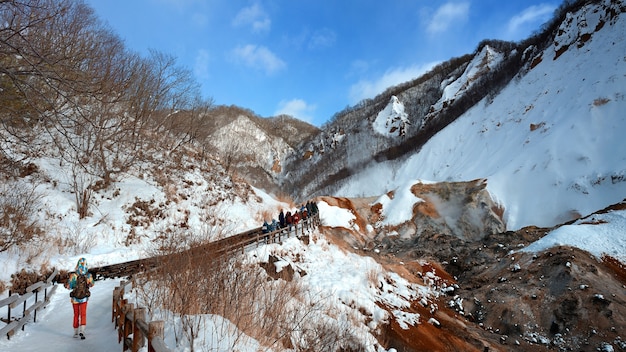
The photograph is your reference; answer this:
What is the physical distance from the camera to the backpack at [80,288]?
664 cm

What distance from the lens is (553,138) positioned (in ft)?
93.3

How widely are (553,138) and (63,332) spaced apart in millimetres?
33917

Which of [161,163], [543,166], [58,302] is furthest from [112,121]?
[543,166]

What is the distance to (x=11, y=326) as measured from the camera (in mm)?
6098

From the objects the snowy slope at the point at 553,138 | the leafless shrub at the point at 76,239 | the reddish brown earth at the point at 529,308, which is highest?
the snowy slope at the point at 553,138

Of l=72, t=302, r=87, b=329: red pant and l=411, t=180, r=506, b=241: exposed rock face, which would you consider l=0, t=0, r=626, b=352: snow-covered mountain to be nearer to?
l=411, t=180, r=506, b=241: exposed rock face

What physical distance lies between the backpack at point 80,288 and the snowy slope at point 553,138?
2623cm

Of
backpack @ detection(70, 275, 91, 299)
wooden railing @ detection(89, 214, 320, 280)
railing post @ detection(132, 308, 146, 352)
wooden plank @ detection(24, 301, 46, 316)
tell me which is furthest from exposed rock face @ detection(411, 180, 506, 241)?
railing post @ detection(132, 308, 146, 352)

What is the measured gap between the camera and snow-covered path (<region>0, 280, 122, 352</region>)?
19.6ft

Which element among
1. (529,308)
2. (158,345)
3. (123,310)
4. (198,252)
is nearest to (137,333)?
(158,345)

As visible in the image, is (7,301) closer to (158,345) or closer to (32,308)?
(32,308)

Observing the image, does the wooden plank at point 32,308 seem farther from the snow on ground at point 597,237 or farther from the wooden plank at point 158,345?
the snow on ground at point 597,237

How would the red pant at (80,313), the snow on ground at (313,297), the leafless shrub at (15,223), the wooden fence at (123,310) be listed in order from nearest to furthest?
the wooden fence at (123,310) < the snow on ground at (313,297) < the red pant at (80,313) < the leafless shrub at (15,223)

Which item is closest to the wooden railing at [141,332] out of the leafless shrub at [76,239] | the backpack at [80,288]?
the backpack at [80,288]
